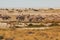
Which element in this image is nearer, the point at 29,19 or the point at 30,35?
the point at 30,35

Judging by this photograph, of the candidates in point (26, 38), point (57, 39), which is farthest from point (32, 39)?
point (57, 39)

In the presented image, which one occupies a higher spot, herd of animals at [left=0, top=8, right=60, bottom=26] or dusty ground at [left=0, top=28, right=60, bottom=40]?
dusty ground at [left=0, top=28, right=60, bottom=40]

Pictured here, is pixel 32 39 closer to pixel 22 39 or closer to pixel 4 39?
pixel 22 39

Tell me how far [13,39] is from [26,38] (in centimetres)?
262

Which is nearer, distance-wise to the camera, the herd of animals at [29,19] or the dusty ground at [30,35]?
the dusty ground at [30,35]

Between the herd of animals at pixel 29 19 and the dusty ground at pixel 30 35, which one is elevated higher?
the dusty ground at pixel 30 35

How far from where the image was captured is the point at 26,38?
3753cm

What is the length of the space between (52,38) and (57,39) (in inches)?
54.8

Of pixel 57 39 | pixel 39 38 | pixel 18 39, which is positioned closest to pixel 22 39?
pixel 18 39

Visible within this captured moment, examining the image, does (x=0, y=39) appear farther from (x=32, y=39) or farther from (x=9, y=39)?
(x=32, y=39)

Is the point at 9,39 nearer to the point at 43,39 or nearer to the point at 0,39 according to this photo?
the point at 0,39

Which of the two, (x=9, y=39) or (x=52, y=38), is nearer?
(x=9, y=39)

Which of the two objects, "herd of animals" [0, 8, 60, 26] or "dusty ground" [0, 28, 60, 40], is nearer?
"dusty ground" [0, 28, 60, 40]

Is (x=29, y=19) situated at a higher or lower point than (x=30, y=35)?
lower
